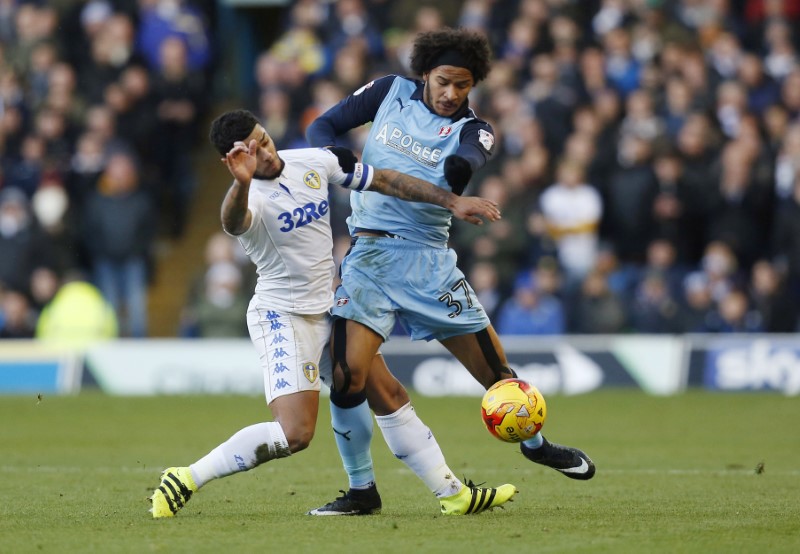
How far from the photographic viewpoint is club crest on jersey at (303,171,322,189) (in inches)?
316

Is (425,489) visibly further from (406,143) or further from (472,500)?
(406,143)

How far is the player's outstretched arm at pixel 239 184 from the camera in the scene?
738 centimetres

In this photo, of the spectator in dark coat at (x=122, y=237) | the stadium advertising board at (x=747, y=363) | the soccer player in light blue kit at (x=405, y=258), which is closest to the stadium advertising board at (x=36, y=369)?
the spectator in dark coat at (x=122, y=237)

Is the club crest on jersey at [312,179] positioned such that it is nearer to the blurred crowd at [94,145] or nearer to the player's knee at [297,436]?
the player's knee at [297,436]

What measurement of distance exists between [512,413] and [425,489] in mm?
1596

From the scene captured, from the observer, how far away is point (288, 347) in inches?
314

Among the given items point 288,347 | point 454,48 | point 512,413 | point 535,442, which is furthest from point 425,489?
point 454,48

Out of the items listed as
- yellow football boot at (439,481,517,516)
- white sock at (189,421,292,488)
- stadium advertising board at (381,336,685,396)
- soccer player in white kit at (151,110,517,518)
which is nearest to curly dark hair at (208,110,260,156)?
soccer player in white kit at (151,110,517,518)

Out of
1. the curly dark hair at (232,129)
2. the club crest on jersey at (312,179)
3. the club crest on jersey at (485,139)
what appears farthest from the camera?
the club crest on jersey at (485,139)

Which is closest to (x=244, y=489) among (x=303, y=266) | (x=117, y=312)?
(x=303, y=266)

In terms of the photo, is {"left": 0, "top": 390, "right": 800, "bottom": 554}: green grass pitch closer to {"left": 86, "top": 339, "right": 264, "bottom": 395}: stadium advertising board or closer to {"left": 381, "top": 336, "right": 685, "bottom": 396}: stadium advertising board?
{"left": 381, "top": 336, "right": 685, "bottom": 396}: stadium advertising board

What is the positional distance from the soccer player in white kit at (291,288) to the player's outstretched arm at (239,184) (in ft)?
0.06

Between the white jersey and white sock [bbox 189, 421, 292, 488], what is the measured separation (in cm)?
A: 72

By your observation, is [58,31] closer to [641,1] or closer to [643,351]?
[641,1]
